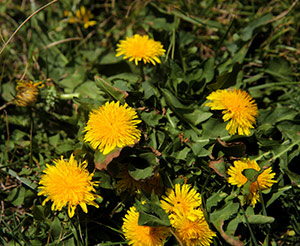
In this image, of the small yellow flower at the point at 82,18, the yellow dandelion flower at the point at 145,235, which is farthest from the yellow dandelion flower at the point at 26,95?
the yellow dandelion flower at the point at 145,235

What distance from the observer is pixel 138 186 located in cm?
166

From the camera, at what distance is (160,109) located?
6.52 feet

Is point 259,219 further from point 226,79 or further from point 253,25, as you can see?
point 253,25

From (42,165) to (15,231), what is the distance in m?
0.43

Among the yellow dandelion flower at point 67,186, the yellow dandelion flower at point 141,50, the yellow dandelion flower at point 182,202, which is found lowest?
the yellow dandelion flower at point 182,202

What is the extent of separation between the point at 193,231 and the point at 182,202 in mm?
160

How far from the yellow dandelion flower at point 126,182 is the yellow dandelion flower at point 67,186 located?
0.61 ft

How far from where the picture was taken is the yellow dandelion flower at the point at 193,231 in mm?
1499

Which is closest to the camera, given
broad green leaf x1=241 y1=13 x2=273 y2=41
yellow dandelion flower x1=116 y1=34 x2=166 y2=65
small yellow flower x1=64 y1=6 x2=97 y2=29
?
yellow dandelion flower x1=116 y1=34 x2=166 y2=65

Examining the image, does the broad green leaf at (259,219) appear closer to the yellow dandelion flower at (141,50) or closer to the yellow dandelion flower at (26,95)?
the yellow dandelion flower at (141,50)

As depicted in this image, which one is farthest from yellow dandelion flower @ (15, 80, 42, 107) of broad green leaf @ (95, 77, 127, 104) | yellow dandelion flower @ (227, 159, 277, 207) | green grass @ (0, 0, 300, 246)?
yellow dandelion flower @ (227, 159, 277, 207)

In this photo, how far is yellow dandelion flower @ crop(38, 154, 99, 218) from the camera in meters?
1.48

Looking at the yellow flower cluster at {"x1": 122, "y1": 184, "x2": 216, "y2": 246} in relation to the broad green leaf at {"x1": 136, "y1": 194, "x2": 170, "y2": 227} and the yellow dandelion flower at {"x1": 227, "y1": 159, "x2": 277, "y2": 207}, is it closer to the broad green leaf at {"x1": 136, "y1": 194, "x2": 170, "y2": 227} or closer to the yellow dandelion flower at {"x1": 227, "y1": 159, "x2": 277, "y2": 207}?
the broad green leaf at {"x1": 136, "y1": 194, "x2": 170, "y2": 227}

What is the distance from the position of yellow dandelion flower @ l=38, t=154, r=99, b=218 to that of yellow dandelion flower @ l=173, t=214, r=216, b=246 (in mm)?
449
